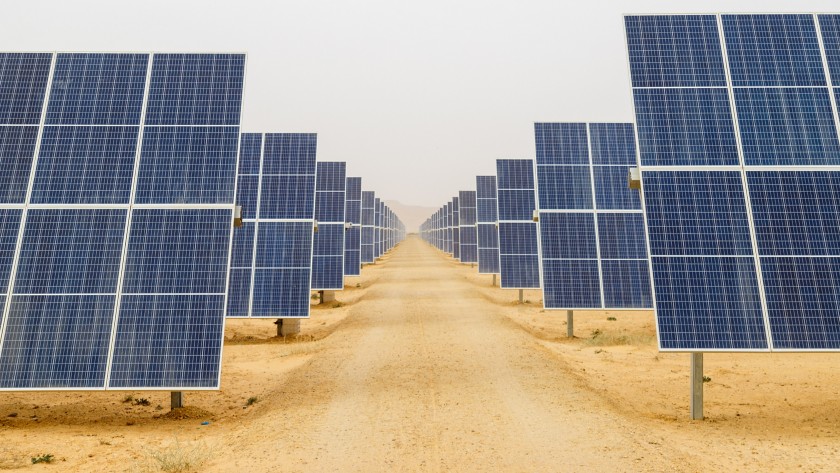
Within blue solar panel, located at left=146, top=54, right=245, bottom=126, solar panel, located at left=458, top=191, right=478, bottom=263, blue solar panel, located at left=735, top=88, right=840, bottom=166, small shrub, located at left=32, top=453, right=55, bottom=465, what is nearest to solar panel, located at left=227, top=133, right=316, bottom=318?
blue solar panel, located at left=146, top=54, right=245, bottom=126

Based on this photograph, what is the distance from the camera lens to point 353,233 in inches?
1517

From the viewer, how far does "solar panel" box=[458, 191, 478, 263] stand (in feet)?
173

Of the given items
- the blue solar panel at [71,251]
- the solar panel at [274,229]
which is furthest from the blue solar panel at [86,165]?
the solar panel at [274,229]

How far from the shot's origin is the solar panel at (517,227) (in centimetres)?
2781

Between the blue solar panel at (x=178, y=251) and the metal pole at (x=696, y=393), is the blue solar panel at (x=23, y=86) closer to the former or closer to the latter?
the blue solar panel at (x=178, y=251)

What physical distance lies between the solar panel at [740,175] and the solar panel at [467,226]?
137 ft

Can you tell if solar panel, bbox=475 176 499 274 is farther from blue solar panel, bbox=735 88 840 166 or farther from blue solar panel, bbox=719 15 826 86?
blue solar panel, bbox=735 88 840 166

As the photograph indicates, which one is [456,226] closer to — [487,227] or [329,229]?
[487,227]

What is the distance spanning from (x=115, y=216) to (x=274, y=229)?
341 inches

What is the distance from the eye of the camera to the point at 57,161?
988 centimetres

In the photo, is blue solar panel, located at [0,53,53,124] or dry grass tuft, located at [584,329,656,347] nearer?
blue solar panel, located at [0,53,53,124]

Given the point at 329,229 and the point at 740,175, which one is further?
the point at 329,229

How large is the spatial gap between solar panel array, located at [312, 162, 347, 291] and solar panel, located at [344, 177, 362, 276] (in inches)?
122

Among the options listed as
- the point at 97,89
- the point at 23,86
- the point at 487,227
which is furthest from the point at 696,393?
the point at 487,227
